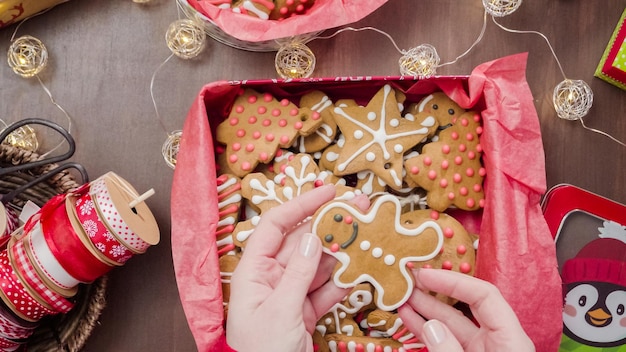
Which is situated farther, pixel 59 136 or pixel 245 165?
pixel 59 136

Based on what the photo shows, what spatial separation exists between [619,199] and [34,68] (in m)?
1.08

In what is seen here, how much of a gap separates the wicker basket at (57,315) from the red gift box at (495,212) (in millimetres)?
195

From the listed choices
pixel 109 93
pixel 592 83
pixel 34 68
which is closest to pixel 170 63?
pixel 109 93

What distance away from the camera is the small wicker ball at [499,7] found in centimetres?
106

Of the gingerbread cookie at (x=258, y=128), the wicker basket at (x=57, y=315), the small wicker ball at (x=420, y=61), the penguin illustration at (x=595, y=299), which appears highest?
the small wicker ball at (x=420, y=61)

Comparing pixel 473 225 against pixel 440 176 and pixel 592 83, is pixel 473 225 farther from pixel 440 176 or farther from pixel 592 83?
pixel 592 83

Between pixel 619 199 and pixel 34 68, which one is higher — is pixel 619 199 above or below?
below

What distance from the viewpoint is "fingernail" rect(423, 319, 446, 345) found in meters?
0.77

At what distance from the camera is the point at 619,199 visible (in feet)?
3.63

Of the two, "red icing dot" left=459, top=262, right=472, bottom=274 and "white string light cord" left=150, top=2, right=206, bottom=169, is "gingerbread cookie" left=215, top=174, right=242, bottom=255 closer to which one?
"white string light cord" left=150, top=2, right=206, bottom=169

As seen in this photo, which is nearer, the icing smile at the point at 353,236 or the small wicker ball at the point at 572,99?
the icing smile at the point at 353,236

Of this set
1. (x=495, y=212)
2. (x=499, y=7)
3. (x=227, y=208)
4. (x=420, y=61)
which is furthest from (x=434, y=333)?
(x=499, y=7)

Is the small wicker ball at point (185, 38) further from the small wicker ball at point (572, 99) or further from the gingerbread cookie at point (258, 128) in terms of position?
the small wicker ball at point (572, 99)

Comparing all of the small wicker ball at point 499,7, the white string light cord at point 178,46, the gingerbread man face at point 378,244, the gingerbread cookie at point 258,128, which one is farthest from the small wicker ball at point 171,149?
the small wicker ball at point 499,7
